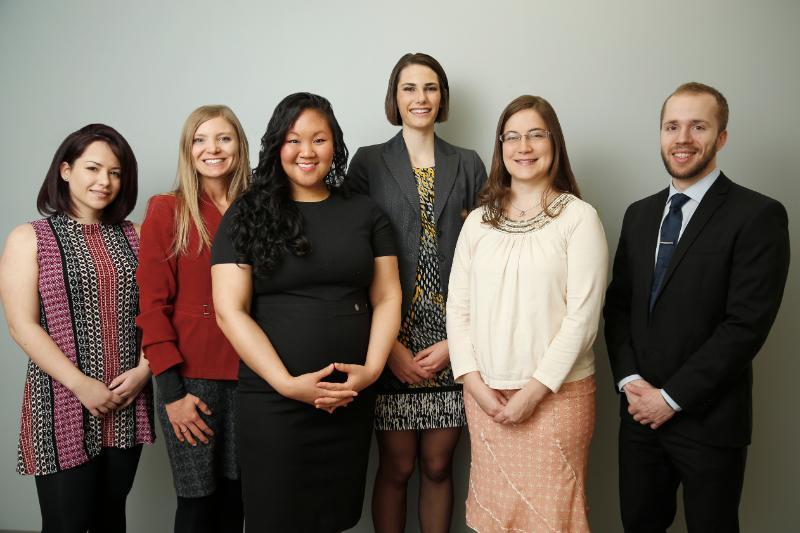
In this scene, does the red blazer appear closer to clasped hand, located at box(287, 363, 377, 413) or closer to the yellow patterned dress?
clasped hand, located at box(287, 363, 377, 413)

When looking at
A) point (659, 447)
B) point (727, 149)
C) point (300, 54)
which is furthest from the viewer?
point (300, 54)

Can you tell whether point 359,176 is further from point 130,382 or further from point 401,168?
point 130,382

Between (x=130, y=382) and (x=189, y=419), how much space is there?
0.92ft

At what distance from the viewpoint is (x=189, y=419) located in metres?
1.88

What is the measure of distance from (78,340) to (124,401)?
0.86 ft

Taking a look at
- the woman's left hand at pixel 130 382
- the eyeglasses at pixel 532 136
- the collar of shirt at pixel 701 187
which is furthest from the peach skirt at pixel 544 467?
the woman's left hand at pixel 130 382

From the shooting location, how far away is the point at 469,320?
6.45 feet

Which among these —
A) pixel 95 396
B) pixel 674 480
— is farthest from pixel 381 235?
pixel 674 480

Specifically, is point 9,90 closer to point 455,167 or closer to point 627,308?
point 455,167

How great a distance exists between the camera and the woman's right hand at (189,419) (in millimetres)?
1879

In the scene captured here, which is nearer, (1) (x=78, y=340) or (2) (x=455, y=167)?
(1) (x=78, y=340)

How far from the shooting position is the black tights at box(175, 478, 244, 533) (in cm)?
194

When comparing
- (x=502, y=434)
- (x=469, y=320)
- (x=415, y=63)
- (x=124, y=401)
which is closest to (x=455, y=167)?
(x=415, y=63)

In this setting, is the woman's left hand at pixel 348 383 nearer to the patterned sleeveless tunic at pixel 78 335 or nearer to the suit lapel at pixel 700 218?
the patterned sleeveless tunic at pixel 78 335
